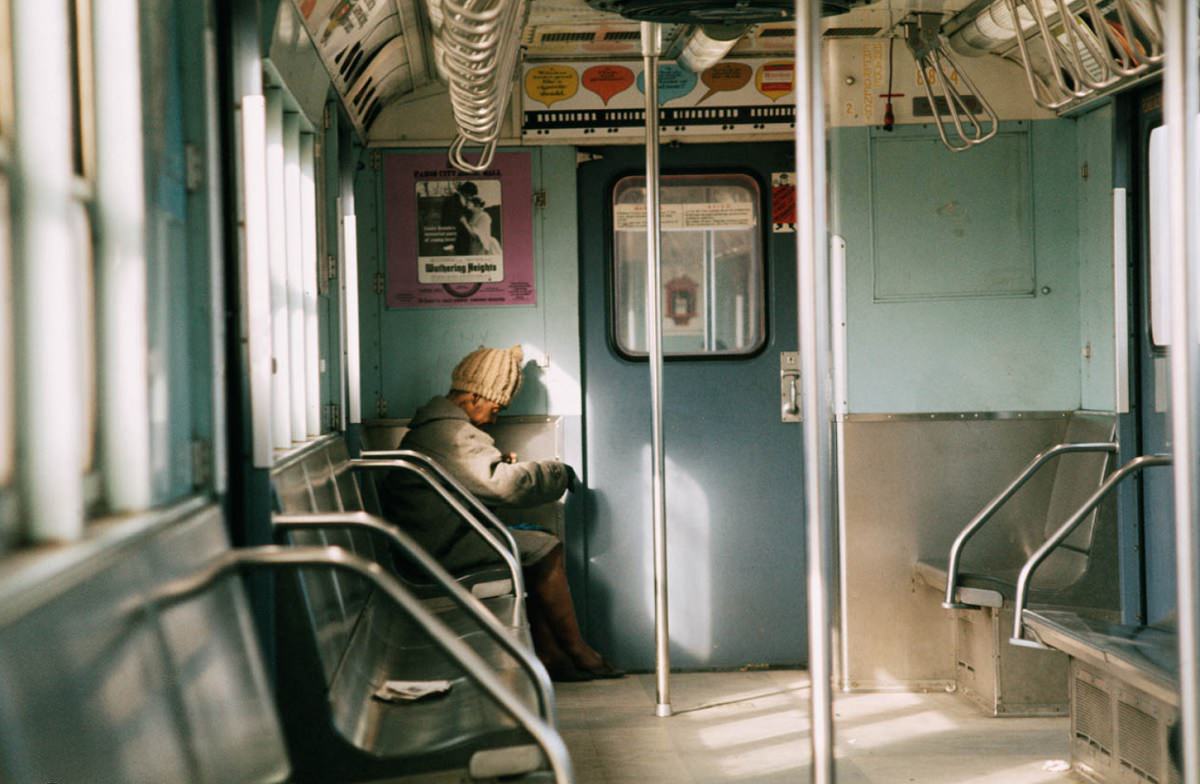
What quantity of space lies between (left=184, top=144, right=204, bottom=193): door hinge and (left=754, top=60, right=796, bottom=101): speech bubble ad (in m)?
4.25

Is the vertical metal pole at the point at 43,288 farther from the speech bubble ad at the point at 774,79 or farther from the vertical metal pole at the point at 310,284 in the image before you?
the speech bubble ad at the point at 774,79

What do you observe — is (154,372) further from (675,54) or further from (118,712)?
(675,54)

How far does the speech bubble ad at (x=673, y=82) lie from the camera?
22.4 feet

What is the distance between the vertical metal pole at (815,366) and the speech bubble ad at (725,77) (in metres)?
5.06

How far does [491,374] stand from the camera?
6387 millimetres

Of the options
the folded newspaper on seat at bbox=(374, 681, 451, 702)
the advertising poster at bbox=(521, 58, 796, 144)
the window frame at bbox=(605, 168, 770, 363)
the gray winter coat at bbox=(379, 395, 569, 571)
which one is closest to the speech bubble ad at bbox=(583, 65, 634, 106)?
the advertising poster at bbox=(521, 58, 796, 144)

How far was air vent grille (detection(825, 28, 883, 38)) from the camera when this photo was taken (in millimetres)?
→ 6488

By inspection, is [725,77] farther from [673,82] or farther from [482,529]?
[482,529]

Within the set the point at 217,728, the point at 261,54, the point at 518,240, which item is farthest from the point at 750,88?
the point at 217,728

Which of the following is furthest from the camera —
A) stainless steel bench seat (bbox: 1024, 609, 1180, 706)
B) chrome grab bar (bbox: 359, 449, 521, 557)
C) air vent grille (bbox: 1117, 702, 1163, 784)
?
chrome grab bar (bbox: 359, 449, 521, 557)

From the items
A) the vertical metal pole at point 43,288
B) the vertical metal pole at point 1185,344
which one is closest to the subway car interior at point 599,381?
the vertical metal pole at point 43,288

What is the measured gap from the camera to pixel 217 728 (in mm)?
2504

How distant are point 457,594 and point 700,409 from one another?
3762mm

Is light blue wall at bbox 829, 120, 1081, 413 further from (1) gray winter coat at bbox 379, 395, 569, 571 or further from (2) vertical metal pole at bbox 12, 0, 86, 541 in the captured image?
(2) vertical metal pole at bbox 12, 0, 86, 541
